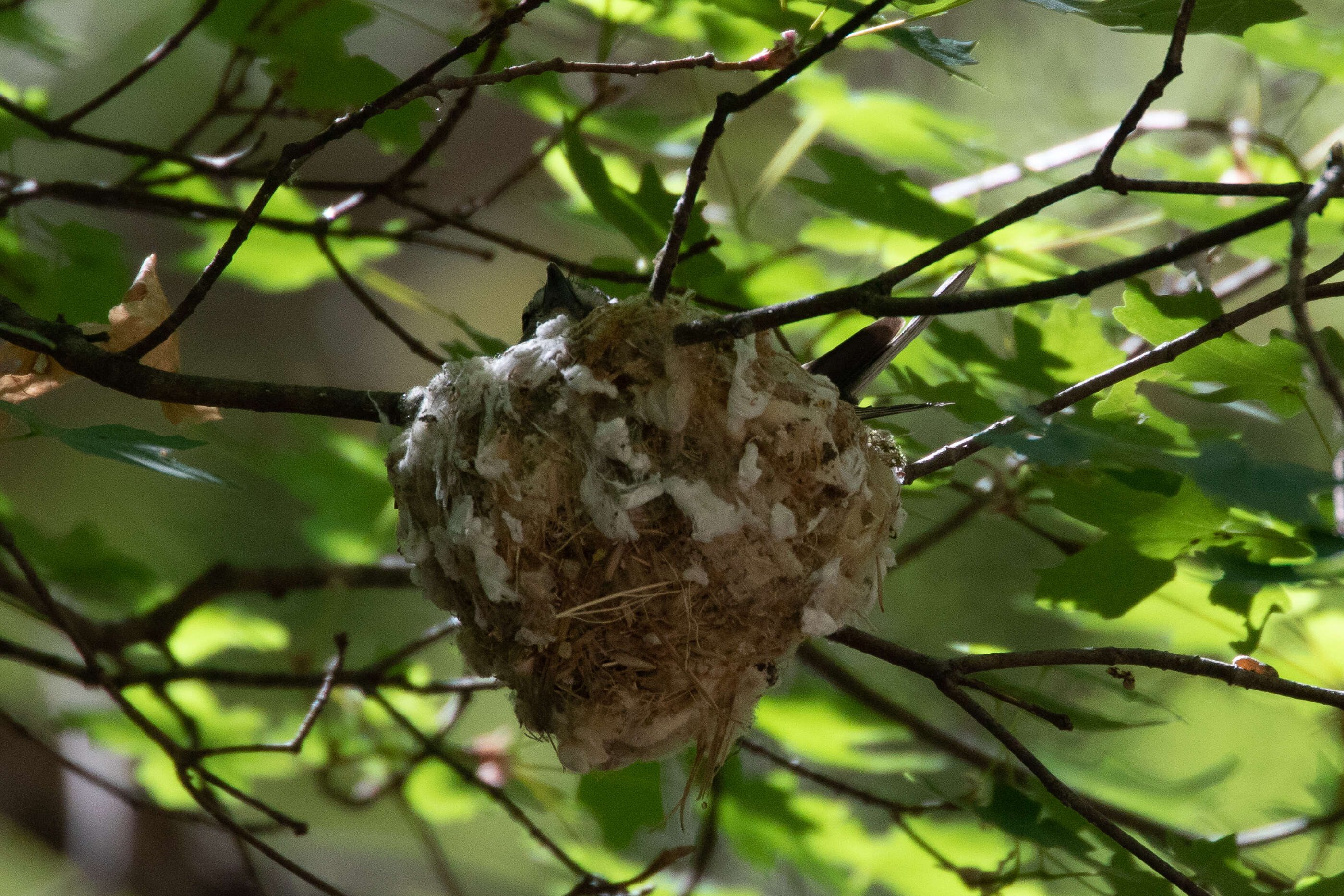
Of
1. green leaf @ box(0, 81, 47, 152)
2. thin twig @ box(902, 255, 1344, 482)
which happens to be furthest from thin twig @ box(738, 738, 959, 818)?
green leaf @ box(0, 81, 47, 152)

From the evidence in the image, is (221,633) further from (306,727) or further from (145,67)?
(145,67)

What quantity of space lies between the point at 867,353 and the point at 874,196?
375 millimetres

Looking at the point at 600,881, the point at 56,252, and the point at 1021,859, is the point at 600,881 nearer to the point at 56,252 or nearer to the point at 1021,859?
the point at 1021,859

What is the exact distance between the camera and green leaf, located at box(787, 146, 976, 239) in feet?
6.43

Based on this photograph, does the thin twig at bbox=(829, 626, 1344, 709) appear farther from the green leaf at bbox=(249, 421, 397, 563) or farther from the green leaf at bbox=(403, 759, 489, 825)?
the green leaf at bbox=(403, 759, 489, 825)

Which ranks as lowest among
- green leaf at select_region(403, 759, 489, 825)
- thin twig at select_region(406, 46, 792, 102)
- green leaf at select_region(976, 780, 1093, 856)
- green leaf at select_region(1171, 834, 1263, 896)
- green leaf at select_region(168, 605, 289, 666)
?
green leaf at select_region(1171, 834, 1263, 896)

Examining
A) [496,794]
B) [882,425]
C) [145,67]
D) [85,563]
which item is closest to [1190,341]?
Answer: [882,425]

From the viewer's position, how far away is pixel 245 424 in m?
4.25

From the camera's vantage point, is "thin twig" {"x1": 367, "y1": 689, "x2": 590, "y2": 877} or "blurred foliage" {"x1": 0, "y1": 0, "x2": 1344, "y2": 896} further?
"thin twig" {"x1": 367, "y1": 689, "x2": 590, "y2": 877}

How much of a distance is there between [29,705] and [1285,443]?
18.1 feet

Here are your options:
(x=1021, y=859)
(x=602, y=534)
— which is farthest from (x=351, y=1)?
(x=1021, y=859)

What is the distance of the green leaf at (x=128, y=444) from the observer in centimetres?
113

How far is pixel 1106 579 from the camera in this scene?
1626 millimetres

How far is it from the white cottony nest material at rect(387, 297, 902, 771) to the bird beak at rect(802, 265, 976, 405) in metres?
0.28
